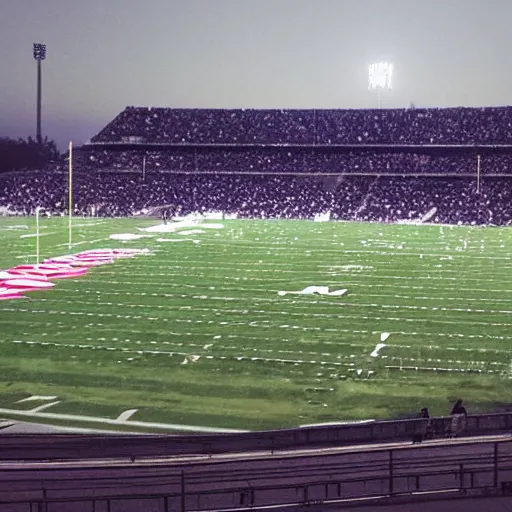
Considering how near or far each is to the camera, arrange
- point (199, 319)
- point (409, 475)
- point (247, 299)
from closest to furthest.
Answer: point (409, 475) → point (199, 319) → point (247, 299)

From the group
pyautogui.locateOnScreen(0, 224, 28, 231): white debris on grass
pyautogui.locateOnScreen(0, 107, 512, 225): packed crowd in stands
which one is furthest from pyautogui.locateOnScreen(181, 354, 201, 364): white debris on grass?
pyautogui.locateOnScreen(0, 107, 512, 225): packed crowd in stands

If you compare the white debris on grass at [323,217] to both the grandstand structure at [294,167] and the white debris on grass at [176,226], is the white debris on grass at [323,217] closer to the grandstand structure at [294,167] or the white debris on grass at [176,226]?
the grandstand structure at [294,167]

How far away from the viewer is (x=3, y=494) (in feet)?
23.3

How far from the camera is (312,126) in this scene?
2512 inches

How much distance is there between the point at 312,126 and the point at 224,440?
56.4 metres

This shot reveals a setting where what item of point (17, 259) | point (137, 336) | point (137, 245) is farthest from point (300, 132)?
point (137, 336)

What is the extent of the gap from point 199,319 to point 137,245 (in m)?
16.0

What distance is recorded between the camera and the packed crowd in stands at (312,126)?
59.9 meters

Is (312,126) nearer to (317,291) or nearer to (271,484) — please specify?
(317,291)

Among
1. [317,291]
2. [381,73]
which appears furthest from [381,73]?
[317,291]

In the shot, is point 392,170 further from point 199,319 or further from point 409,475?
point 409,475

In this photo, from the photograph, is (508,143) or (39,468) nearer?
(39,468)

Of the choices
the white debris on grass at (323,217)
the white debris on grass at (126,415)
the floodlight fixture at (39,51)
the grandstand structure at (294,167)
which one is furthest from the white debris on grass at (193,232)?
the floodlight fixture at (39,51)

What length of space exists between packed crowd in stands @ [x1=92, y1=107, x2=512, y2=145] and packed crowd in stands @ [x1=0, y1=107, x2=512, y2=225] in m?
0.08
